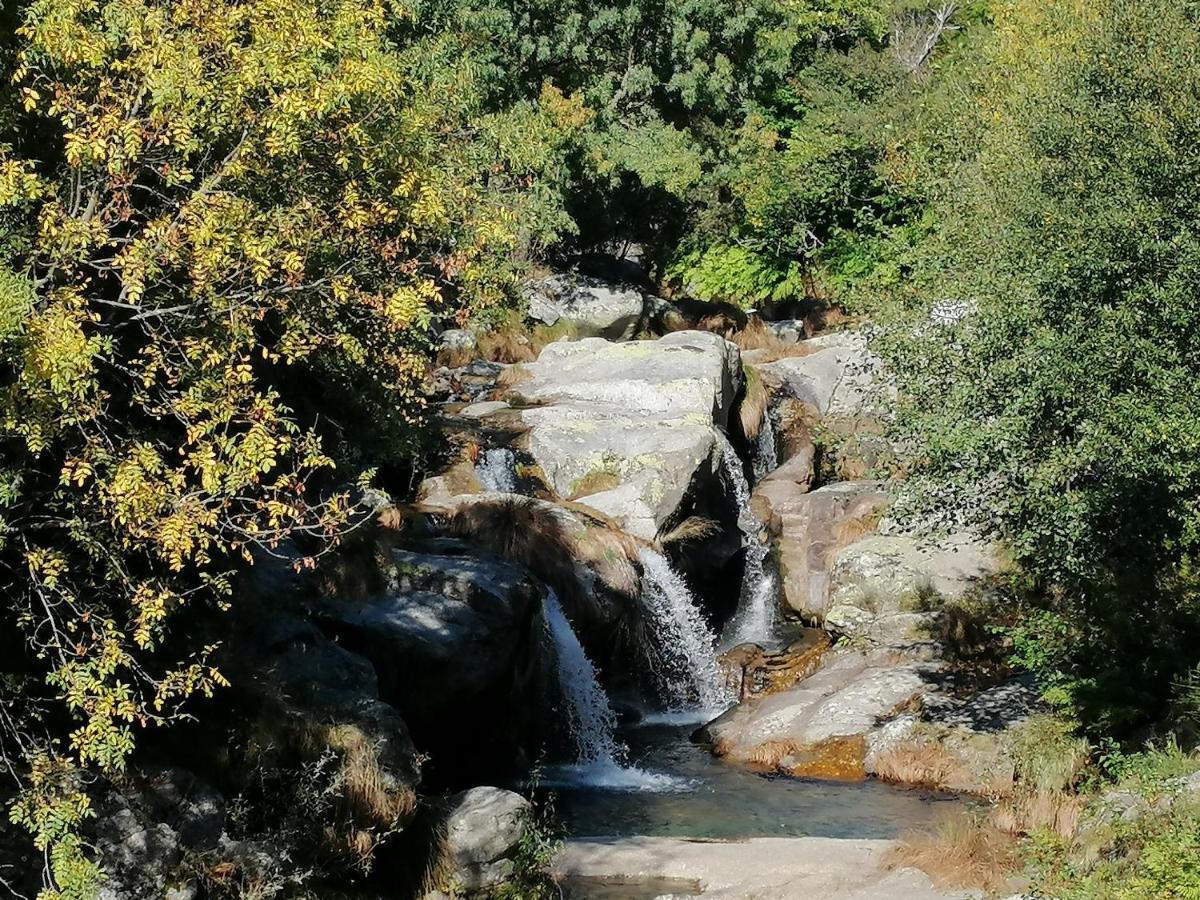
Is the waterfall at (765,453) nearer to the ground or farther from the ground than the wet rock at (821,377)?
nearer to the ground

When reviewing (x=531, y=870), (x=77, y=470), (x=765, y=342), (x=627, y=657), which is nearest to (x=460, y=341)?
(x=765, y=342)

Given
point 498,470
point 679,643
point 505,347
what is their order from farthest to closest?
point 505,347 → point 498,470 → point 679,643

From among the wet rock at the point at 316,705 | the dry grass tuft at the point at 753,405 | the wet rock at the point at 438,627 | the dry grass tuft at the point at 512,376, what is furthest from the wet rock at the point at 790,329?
the wet rock at the point at 316,705

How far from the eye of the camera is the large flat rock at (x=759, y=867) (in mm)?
12188

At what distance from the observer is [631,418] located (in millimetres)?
24797

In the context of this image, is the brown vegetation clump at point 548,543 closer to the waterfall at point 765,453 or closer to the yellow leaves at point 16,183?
the waterfall at point 765,453

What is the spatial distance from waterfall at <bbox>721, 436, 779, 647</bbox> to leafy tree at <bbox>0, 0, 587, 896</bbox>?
14.1 metres

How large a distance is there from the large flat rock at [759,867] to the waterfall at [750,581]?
9.59m

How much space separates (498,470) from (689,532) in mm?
3286

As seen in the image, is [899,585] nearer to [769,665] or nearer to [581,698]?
[769,665]

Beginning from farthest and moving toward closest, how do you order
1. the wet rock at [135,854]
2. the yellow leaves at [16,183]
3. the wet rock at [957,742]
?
the wet rock at [957,742] → the wet rock at [135,854] → the yellow leaves at [16,183]

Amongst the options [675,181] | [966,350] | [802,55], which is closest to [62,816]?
[966,350]

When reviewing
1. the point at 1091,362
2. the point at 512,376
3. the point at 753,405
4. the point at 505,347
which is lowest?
the point at 753,405

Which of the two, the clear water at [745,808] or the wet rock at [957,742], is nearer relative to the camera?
the clear water at [745,808]
